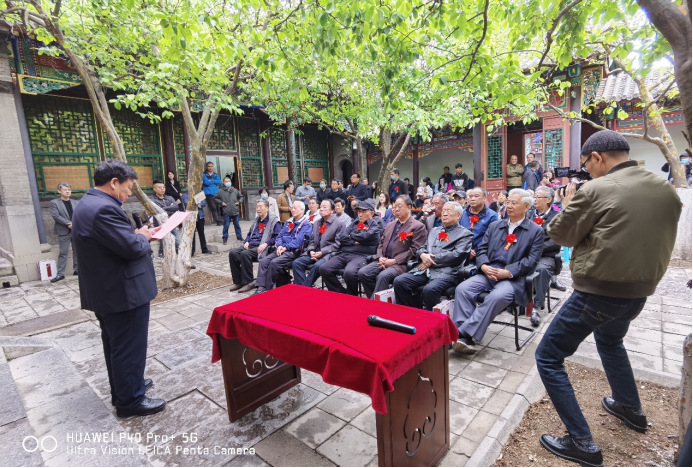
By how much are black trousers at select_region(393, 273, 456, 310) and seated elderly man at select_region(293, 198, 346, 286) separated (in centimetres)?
155

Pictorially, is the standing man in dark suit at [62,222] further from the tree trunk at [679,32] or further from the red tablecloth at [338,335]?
the tree trunk at [679,32]

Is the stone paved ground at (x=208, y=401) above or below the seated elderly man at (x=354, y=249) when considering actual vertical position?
below

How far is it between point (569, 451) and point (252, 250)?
537 cm

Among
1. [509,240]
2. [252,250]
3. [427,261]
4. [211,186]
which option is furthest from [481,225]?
[211,186]

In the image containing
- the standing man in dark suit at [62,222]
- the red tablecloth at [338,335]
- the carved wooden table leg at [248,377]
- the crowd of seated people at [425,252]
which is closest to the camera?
the red tablecloth at [338,335]

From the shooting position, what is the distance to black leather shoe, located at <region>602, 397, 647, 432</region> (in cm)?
251

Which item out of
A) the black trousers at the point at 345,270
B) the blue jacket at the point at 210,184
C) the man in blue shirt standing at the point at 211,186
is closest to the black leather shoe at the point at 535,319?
the black trousers at the point at 345,270

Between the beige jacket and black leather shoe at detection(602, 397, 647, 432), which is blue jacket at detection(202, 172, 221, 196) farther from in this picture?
black leather shoe at detection(602, 397, 647, 432)

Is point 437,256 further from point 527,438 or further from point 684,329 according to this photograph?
point 684,329

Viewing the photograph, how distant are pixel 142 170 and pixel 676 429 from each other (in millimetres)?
12304

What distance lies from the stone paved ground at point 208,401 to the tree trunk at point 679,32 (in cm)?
232

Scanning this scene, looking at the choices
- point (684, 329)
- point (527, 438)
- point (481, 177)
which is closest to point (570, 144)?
point (481, 177)

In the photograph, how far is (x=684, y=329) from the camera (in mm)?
4094

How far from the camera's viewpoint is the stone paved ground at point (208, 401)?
2.46 m
